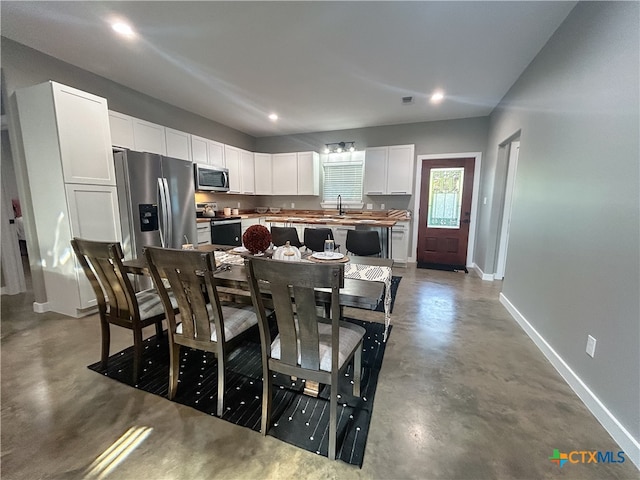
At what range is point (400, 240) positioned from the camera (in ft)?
15.4

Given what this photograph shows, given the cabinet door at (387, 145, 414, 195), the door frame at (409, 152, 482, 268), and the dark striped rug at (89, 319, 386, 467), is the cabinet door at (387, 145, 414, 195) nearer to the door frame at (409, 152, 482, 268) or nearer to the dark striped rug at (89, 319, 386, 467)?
the door frame at (409, 152, 482, 268)

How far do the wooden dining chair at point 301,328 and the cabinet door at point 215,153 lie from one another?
3.86 m

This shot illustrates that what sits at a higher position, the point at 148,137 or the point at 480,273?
the point at 148,137

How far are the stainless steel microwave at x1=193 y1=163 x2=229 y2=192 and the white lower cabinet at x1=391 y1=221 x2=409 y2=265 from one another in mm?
3178

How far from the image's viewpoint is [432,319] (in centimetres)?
281

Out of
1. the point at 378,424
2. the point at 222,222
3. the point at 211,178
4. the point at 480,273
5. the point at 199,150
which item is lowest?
the point at 378,424

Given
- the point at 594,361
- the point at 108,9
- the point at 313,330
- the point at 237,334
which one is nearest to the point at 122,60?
the point at 108,9

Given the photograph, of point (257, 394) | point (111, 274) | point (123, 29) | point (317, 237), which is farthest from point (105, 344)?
point (123, 29)

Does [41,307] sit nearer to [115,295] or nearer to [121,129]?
[115,295]

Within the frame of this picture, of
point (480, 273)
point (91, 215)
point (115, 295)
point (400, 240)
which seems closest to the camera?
point (115, 295)

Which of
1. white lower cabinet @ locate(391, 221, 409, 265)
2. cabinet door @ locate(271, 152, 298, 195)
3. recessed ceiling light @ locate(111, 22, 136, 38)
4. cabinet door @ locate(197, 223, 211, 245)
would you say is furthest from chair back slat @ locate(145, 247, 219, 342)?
cabinet door @ locate(271, 152, 298, 195)

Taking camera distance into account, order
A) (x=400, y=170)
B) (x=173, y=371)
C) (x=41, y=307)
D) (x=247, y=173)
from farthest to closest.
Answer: (x=247, y=173), (x=400, y=170), (x=41, y=307), (x=173, y=371)

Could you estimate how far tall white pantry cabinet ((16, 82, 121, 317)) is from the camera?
2480 millimetres

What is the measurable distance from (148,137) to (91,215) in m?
1.45
